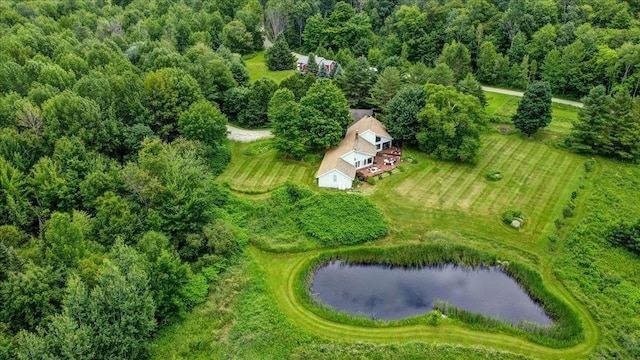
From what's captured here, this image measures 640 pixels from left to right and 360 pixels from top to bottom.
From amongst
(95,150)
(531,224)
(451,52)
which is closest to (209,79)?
(95,150)

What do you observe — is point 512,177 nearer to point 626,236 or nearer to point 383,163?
point 626,236

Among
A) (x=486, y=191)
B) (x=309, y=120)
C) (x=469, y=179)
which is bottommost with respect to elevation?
(x=486, y=191)

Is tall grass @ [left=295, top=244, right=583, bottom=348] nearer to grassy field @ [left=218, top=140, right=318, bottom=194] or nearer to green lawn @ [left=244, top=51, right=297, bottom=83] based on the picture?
grassy field @ [left=218, top=140, right=318, bottom=194]

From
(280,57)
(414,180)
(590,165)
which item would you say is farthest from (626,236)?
(280,57)

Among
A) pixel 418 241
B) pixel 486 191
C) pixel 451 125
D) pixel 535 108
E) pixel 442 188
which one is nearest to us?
pixel 418 241

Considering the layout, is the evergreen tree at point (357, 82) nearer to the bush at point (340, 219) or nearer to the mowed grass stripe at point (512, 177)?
the mowed grass stripe at point (512, 177)

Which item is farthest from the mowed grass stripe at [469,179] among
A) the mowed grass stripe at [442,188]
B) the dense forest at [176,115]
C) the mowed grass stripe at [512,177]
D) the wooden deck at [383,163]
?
the wooden deck at [383,163]

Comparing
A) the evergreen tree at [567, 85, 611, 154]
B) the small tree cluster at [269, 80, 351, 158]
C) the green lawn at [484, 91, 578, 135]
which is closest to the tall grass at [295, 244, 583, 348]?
the small tree cluster at [269, 80, 351, 158]

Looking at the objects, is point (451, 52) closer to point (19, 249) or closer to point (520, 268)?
point (520, 268)
